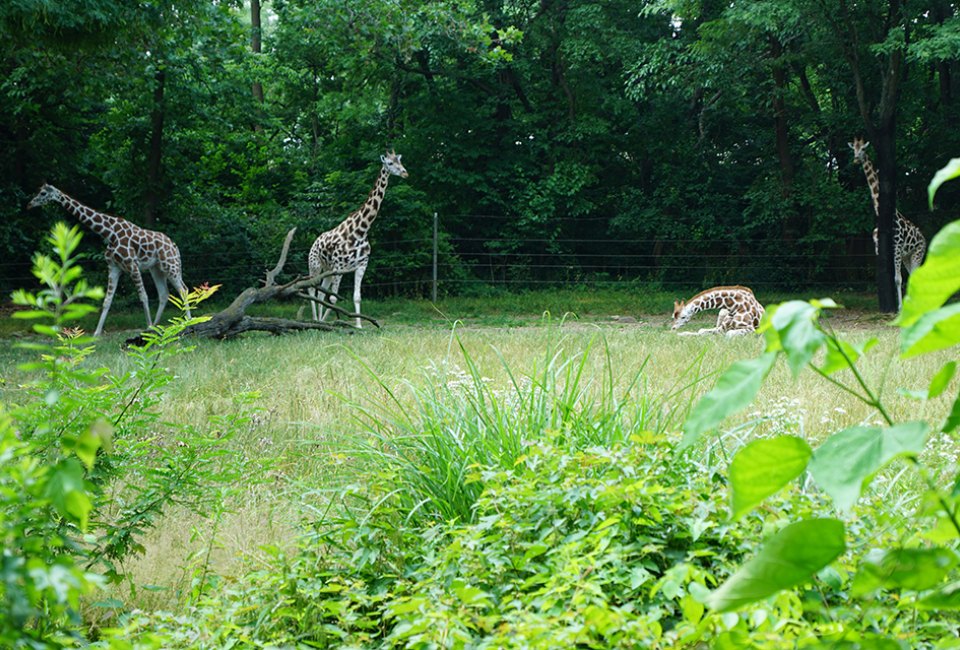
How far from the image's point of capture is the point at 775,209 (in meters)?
17.7

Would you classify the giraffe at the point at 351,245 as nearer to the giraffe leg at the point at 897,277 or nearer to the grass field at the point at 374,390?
the grass field at the point at 374,390

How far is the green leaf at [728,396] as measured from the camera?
0.81 m

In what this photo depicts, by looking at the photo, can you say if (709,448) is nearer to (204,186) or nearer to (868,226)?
(868,226)

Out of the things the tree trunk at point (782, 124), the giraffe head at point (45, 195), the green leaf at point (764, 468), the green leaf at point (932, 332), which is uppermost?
the tree trunk at point (782, 124)

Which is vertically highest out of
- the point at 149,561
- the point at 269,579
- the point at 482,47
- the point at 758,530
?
the point at 482,47

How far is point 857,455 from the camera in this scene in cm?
82

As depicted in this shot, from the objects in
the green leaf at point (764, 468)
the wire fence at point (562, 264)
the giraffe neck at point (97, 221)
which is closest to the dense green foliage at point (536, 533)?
the green leaf at point (764, 468)

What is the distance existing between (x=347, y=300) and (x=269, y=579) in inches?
576

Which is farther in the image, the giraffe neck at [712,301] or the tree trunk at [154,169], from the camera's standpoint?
the tree trunk at [154,169]

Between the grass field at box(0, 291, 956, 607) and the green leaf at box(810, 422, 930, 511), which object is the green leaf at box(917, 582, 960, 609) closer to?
the green leaf at box(810, 422, 930, 511)

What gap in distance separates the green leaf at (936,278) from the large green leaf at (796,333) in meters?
0.09

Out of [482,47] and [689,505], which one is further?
[482,47]

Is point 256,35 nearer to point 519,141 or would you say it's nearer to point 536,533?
point 519,141

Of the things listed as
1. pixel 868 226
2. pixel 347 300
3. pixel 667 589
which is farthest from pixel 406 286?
pixel 667 589
